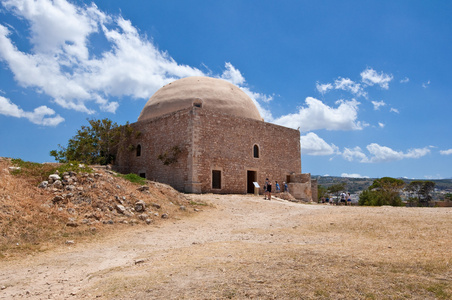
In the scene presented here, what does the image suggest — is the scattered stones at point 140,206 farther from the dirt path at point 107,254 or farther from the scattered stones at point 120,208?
the dirt path at point 107,254

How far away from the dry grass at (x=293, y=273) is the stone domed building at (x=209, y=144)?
10.4 m

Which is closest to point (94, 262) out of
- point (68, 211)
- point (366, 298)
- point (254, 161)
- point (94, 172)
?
point (68, 211)

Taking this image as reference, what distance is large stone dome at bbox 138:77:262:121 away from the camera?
1811 cm

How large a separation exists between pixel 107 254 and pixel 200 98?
13.6 metres

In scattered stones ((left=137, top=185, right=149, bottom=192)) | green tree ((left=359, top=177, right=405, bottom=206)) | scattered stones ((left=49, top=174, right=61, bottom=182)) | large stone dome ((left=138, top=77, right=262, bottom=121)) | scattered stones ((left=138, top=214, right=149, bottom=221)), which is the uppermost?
large stone dome ((left=138, top=77, right=262, bottom=121))

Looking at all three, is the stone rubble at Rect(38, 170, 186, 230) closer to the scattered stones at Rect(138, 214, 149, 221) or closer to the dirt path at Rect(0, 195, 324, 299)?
the scattered stones at Rect(138, 214, 149, 221)

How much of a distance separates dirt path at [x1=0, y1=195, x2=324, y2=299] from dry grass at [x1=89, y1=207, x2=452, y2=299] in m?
0.41

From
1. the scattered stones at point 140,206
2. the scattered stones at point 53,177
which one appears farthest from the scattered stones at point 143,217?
the scattered stones at point 53,177

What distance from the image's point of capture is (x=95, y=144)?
19125 millimetres

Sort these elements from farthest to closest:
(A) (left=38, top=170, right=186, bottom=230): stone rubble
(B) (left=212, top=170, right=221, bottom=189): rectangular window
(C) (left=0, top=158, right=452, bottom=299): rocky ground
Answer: (B) (left=212, top=170, right=221, bottom=189): rectangular window, (A) (left=38, top=170, right=186, bottom=230): stone rubble, (C) (left=0, top=158, right=452, bottom=299): rocky ground

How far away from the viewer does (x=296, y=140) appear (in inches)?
816

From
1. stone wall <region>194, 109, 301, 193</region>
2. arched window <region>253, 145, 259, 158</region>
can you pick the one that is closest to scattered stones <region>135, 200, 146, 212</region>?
stone wall <region>194, 109, 301, 193</region>

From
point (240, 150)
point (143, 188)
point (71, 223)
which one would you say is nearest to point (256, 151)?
point (240, 150)

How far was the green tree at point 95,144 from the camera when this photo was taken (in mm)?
18633
